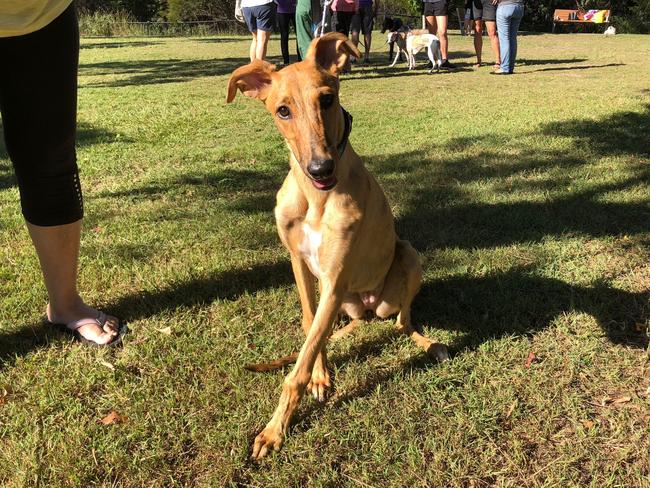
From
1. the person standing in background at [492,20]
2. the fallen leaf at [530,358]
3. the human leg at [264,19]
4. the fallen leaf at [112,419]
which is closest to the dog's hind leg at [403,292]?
the fallen leaf at [530,358]

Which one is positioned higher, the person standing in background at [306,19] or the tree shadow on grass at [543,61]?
the person standing in background at [306,19]

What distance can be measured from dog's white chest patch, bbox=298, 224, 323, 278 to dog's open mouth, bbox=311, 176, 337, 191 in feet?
0.69

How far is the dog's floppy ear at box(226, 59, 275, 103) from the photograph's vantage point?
2420 mm

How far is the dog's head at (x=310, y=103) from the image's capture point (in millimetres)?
2133

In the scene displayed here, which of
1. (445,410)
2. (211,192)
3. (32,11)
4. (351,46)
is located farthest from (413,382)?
(211,192)

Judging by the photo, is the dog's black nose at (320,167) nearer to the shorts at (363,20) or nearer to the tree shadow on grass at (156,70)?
the tree shadow on grass at (156,70)

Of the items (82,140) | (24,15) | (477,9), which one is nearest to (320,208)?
(24,15)

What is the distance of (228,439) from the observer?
83.9 inches

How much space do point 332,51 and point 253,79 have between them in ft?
1.39

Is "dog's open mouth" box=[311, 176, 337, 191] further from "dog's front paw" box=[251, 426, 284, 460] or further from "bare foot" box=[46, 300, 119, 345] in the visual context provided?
"bare foot" box=[46, 300, 119, 345]

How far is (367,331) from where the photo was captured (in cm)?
291

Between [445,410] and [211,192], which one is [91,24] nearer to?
[211,192]

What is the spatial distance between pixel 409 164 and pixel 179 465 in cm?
408

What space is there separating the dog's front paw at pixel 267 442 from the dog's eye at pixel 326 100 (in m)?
1.41
